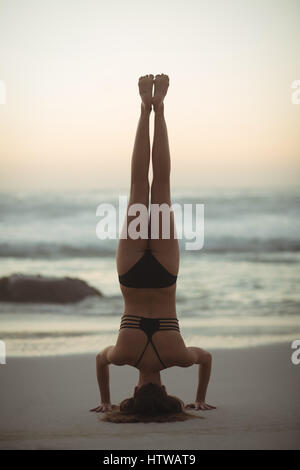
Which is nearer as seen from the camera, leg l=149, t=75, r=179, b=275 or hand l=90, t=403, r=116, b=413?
leg l=149, t=75, r=179, b=275

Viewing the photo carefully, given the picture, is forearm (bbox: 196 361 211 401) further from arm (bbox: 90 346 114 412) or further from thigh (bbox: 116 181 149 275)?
thigh (bbox: 116 181 149 275)

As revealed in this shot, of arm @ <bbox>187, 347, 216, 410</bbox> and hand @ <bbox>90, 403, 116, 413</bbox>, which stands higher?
arm @ <bbox>187, 347, 216, 410</bbox>

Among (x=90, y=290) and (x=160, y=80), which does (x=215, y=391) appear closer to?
(x=160, y=80)

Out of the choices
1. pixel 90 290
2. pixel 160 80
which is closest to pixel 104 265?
pixel 90 290

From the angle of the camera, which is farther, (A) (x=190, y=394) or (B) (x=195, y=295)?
(B) (x=195, y=295)

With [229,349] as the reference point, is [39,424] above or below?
below

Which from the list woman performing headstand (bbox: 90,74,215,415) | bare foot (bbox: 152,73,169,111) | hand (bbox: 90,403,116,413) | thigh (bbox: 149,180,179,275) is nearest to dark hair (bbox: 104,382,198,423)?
woman performing headstand (bbox: 90,74,215,415)

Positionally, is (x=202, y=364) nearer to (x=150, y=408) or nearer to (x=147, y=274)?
(x=150, y=408)

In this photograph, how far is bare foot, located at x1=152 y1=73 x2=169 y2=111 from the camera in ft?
13.8

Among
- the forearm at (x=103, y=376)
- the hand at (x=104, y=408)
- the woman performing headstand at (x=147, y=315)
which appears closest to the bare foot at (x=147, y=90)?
the woman performing headstand at (x=147, y=315)

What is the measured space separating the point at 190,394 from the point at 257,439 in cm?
128

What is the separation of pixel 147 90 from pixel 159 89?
0.08 m

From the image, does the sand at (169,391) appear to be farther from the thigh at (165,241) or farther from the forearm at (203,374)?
the thigh at (165,241)
